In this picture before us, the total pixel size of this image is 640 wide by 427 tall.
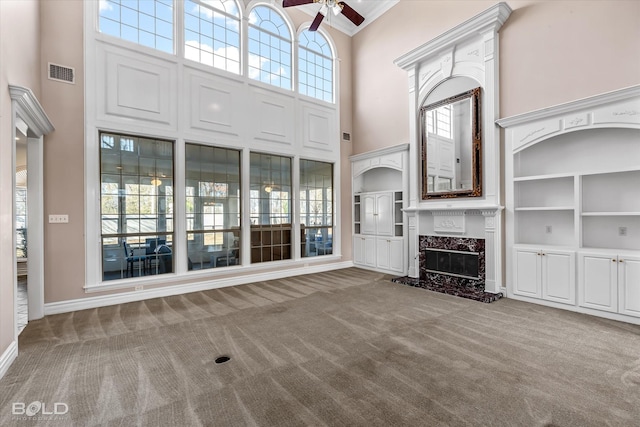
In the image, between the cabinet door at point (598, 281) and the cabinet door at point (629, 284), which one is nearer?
the cabinet door at point (629, 284)

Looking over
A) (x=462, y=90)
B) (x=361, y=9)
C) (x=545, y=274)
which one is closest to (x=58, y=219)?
(x=462, y=90)

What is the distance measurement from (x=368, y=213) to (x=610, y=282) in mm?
4387

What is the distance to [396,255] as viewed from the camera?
6520mm

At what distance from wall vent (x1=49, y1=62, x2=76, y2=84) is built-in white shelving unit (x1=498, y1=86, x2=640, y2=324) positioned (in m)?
6.66

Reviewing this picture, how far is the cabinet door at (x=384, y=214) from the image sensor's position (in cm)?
669

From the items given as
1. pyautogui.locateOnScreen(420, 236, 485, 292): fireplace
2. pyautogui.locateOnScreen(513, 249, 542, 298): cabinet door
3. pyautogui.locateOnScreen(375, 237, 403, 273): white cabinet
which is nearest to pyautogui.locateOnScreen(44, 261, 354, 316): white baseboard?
pyautogui.locateOnScreen(375, 237, 403, 273): white cabinet

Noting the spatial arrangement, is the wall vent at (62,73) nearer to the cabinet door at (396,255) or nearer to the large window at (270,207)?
the large window at (270,207)

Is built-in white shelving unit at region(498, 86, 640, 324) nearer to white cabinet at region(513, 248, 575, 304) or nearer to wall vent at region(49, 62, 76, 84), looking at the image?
white cabinet at region(513, 248, 575, 304)

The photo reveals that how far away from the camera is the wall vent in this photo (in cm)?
430

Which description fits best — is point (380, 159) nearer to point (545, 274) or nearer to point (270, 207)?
point (270, 207)

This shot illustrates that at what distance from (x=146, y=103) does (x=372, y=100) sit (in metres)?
4.84

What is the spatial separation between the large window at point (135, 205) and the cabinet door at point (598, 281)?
6.26m

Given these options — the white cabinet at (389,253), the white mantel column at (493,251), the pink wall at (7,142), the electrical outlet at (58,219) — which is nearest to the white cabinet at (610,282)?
the white mantel column at (493,251)

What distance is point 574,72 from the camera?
13.6 feet
